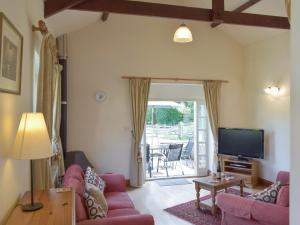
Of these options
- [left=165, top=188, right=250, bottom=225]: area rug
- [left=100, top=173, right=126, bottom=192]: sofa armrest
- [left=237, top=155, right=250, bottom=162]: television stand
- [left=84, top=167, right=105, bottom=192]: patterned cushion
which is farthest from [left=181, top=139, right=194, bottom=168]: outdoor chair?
[left=84, top=167, right=105, bottom=192]: patterned cushion

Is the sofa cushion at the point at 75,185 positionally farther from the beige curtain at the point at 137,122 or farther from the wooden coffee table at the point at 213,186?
the beige curtain at the point at 137,122

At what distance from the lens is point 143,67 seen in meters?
5.91

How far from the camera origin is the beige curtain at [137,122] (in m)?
5.78

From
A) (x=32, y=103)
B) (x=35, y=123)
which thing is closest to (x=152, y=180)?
(x=32, y=103)

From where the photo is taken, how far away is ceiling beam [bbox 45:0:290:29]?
3.95 metres

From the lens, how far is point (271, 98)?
5793 millimetres

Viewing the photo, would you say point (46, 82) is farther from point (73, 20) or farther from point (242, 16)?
point (242, 16)

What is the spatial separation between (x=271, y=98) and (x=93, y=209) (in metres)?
4.46

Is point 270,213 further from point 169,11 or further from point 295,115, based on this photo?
point 169,11

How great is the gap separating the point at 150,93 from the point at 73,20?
2253mm

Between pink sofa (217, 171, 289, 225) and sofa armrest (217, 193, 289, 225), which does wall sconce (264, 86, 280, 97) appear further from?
sofa armrest (217, 193, 289, 225)

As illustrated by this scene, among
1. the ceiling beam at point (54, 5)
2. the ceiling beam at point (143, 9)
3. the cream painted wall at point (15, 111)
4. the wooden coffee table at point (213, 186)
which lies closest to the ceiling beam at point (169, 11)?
the ceiling beam at point (143, 9)

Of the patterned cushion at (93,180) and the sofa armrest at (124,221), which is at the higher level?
the patterned cushion at (93,180)

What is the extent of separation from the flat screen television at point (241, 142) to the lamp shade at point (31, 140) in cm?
478
